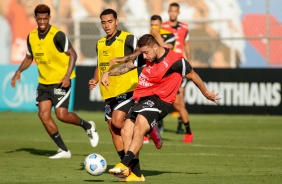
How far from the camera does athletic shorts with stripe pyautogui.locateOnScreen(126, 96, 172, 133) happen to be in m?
12.0

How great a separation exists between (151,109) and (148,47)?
2.73 feet

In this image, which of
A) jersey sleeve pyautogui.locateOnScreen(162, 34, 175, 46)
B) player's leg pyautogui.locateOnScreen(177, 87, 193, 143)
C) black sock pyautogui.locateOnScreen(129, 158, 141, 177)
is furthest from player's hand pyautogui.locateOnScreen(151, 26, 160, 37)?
black sock pyautogui.locateOnScreen(129, 158, 141, 177)

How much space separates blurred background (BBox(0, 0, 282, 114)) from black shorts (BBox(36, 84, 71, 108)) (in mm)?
10838

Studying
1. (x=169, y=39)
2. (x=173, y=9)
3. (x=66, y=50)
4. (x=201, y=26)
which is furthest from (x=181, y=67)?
(x=201, y=26)

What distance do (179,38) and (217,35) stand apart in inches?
468

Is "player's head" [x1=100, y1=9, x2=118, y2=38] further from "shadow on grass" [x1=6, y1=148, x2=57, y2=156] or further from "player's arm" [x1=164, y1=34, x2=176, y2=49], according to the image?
"player's arm" [x1=164, y1=34, x2=176, y2=49]

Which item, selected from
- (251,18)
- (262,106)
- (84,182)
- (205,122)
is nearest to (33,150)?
(84,182)

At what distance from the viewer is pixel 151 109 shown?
1209cm

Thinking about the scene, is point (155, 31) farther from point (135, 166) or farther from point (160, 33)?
point (135, 166)

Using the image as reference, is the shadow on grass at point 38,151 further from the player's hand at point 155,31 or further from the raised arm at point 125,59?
the raised arm at point 125,59

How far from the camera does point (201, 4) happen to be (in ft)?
106

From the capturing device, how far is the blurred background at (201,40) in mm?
25734

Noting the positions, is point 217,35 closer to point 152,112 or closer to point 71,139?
point 71,139

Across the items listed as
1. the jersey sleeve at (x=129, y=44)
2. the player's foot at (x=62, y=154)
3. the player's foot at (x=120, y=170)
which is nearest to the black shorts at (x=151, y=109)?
the player's foot at (x=120, y=170)
